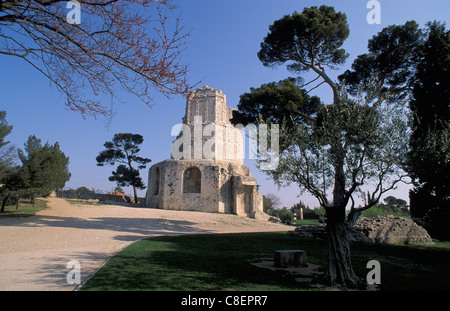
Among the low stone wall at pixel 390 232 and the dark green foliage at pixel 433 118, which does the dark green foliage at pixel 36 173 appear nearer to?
the low stone wall at pixel 390 232

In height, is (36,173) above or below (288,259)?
above

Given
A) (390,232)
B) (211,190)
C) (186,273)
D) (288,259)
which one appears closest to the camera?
(186,273)

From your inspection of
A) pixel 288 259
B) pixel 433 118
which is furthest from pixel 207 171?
pixel 288 259

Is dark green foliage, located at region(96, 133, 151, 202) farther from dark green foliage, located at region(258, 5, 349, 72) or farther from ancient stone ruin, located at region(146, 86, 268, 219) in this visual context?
dark green foliage, located at region(258, 5, 349, 72)

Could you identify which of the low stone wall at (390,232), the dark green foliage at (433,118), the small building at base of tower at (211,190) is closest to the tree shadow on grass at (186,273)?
the dark green foliage at (433,118)

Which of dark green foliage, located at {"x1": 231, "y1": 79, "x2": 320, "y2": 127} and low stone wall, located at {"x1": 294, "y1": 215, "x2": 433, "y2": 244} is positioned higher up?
dark green foliage, located at {"x1": 231, "y1": 79, "x2": 320, "y2": 127}

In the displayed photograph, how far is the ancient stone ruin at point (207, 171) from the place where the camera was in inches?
1132

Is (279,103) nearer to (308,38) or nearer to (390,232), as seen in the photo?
(308,38)

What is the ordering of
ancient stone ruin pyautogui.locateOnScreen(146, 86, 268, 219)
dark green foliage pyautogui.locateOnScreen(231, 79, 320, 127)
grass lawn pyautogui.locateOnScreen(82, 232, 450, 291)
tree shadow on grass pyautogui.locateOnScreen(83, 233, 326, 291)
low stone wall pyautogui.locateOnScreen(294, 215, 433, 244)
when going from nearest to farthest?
tree shadow on grass pyautogui.locateOnScreen(83, 233, 326, 291) → grass lawn pyautogui.locateOnScreen(82, 232, 450, 291) → low stone wall pyautogui.locateOnScreen(294, 215, 433, 244) → dark green foliage pyautogui.locateOnScreen(231, 79, 320, 127) → ancient stone ruin pyautogui.locateOnScreen(146, 86, 268, 219)

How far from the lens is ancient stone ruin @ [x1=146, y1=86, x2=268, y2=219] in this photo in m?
28.8

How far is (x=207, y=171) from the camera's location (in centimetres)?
2919

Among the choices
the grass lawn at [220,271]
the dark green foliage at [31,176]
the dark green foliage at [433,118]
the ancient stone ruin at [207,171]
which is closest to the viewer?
the grass lawn at [220,271]

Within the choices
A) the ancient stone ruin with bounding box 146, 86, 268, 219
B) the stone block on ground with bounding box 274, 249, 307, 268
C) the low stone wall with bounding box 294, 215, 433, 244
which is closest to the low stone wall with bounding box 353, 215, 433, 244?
the low stone wall with bounding box 294, 215, 433, 244
